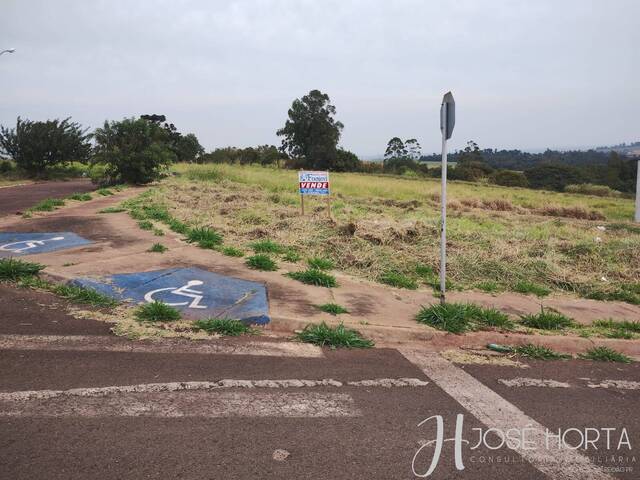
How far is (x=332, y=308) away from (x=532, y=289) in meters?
3.38

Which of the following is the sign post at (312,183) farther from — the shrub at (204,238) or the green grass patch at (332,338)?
the green grass patch at (332,338)

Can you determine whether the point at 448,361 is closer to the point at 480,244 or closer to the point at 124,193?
the point at 480,244

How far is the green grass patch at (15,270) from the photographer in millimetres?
6148

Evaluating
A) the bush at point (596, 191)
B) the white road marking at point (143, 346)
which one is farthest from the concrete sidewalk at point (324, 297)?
the bush at point (596, 191)

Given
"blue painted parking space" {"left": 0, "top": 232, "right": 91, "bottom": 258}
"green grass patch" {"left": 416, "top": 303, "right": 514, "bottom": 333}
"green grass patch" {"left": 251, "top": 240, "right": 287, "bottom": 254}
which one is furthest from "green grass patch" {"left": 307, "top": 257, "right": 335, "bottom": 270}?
"blue painted parking space" {"left": 0, "top": 232, "right": 91, "bottom": 258}

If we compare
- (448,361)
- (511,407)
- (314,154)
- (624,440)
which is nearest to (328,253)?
(448,361)

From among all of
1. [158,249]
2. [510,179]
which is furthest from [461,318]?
[510,179]

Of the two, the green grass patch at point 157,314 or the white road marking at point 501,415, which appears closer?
the white road marking at point 501,415

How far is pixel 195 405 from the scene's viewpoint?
3268mm

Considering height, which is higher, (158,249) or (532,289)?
(158,249)

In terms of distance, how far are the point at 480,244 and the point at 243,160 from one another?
200ft

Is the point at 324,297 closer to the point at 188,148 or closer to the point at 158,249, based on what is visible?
the point at 158,249

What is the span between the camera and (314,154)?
74250mm

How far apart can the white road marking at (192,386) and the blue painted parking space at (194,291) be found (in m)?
1.40
